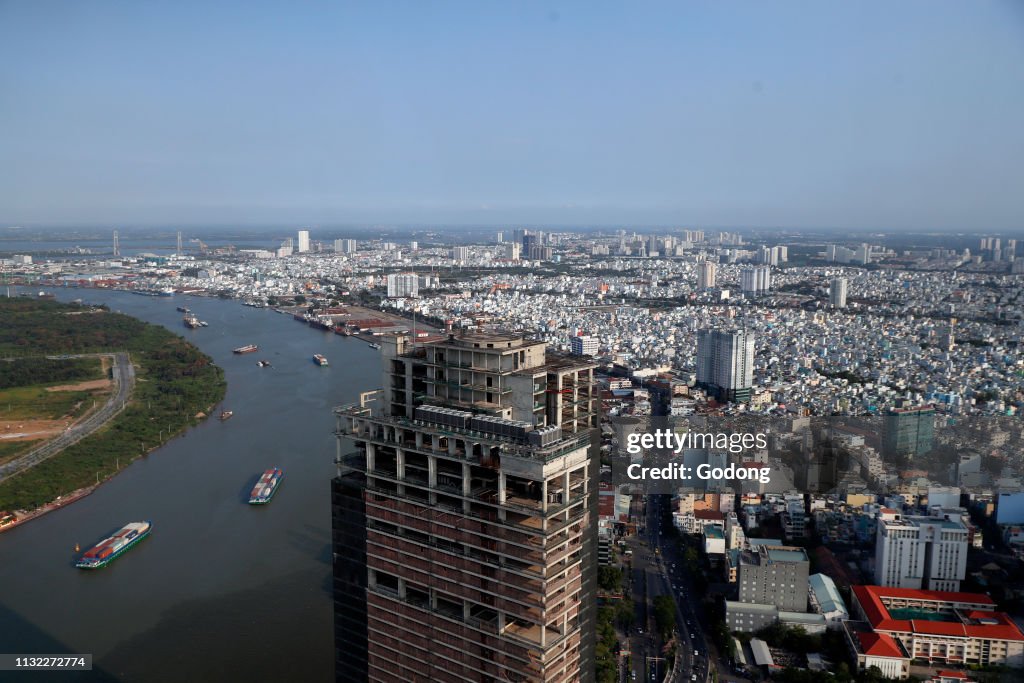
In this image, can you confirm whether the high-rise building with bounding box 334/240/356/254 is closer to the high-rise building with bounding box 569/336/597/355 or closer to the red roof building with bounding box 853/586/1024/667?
the high-rise building with bounding box 569/336/597/355

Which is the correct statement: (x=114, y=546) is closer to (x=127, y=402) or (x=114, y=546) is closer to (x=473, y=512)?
(x=473, y=512)

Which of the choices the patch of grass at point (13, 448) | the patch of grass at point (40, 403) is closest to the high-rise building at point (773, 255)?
the patch of grass at point (40, 403)

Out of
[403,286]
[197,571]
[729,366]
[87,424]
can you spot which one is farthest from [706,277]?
[197,571]

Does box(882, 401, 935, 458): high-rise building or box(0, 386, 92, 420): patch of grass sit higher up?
box(882, 401, 935, 458): high-rise building

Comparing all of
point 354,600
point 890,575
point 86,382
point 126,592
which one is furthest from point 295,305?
point 354,600

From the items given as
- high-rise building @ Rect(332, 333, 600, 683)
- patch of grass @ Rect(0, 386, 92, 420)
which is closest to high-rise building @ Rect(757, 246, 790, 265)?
patch of grass @ Rect(0, 386, 92, 420)

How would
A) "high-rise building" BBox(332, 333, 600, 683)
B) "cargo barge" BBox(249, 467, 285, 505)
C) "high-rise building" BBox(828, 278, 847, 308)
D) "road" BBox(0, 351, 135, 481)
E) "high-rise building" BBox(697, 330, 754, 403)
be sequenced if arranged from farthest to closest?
"high-rise building" BBox(828, 278, 847, 308) → "high-rise building" BBox(697, 330, 754, 403) → "road" BBox(0, 351, 135, 481) → "cargo barge" BBox(249, 467, 285, 505) → "high-rise building" BBox(332, 333, 600, 683)

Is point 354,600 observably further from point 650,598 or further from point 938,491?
point 938,491
